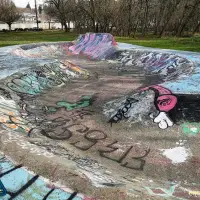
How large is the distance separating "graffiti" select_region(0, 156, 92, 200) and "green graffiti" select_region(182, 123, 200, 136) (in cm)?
513

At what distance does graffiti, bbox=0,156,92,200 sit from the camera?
18.2 feet

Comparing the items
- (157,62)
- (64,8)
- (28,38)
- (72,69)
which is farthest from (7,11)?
(157,62)

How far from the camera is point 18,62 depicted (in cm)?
1861

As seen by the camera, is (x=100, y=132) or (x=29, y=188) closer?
(x=29, y=188)

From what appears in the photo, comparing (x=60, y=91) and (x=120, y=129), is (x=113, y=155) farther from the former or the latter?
(x=60, y=91)

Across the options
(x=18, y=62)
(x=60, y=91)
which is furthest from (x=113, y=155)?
(x=18, y=62)

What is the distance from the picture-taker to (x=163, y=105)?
10.8 metres

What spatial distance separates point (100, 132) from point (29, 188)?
4.92 meters

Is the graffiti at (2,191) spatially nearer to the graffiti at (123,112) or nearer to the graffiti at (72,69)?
the graffiti at (123,112)

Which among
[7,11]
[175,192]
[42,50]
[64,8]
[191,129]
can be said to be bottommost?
[175,192]

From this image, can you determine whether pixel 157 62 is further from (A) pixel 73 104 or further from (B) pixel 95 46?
(A) pixel 73 104

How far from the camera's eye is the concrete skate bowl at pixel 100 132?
6453 mm

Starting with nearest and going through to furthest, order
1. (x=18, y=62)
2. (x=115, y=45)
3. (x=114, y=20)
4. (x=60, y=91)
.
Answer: (x=60, y=91) < (x=18, y=62) < (x=115, y=45) < (x=114, y=20)

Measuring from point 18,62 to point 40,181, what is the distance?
13.8 metres
